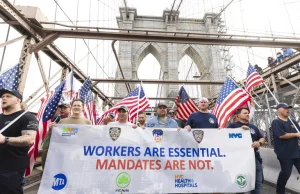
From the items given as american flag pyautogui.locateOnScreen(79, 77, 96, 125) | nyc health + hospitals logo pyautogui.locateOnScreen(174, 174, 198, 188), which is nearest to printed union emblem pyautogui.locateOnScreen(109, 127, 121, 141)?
nyc health + hospitals logo pyautogui.locateOnScreen(174, 174, 198, 188)

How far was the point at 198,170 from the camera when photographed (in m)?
2.78

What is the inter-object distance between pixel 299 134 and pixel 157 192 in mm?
2548

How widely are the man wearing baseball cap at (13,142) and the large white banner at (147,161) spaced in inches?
27.7

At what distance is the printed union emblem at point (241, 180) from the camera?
2741 millimetres

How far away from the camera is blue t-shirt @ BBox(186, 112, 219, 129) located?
3191 mm

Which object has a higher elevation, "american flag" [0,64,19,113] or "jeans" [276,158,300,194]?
"american flag" [0,64,19,113]

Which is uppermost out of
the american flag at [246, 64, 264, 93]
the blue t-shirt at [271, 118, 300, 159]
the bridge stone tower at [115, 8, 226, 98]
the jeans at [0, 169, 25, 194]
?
the bridge stone tower at [115, 8, 226, 98]

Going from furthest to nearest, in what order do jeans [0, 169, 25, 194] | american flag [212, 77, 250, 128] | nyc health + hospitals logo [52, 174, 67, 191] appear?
1. american flag [212, 77, 250, 128]
2. nyc health + hospitals logo [52, 174, 67, 191]
3. jeans [0, 169, 25, 194]

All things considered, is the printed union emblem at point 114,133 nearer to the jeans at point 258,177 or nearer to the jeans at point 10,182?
the jeans at point 10,182

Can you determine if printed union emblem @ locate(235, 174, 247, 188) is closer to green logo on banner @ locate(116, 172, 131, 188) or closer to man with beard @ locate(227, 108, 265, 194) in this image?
man with beard @ locate(227, 108, 265, 194)

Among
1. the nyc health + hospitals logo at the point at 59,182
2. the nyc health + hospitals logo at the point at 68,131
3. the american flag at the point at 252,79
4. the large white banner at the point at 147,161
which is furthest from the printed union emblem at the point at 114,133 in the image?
the american flag at the point at 252,79

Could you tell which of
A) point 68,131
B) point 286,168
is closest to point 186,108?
point 286,168

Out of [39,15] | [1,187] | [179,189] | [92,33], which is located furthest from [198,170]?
[39,15]

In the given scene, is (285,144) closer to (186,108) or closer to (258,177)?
(258,177)
